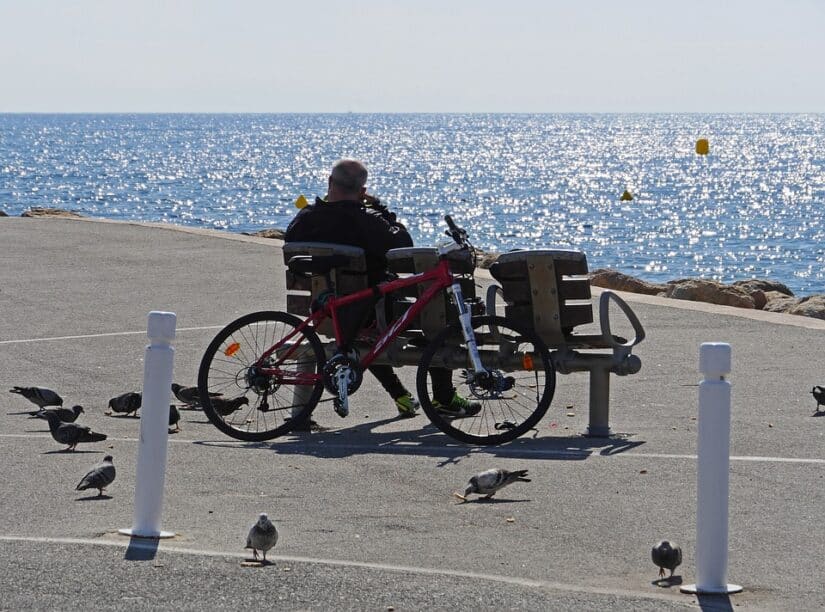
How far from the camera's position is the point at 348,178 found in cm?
898

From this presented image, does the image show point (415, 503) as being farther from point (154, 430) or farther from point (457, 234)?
point (457, 234)

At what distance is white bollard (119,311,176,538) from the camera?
5.93 metres

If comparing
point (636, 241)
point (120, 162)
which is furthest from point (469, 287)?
point (120, 162)

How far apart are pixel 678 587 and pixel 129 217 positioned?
58887 millimetres

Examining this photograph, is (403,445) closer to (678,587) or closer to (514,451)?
(514,451)

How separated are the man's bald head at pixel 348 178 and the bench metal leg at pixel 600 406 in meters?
1.81

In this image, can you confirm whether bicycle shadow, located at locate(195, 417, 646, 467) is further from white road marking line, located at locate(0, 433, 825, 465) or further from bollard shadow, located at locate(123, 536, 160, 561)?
bollard shadow, located at locate(123, 536, 160, 561)

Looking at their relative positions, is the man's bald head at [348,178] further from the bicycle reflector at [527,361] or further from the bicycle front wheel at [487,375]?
the bicycle reflector at [527,361]

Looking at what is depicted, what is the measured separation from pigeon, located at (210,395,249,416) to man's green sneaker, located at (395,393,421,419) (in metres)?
1.07

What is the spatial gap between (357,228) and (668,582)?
4.04m

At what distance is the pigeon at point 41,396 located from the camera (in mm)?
9219

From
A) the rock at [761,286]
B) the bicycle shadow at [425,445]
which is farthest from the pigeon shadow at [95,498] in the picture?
the rock at [761,286]

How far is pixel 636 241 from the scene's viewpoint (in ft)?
174

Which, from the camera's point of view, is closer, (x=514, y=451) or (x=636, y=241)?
(x=514, y=451)
